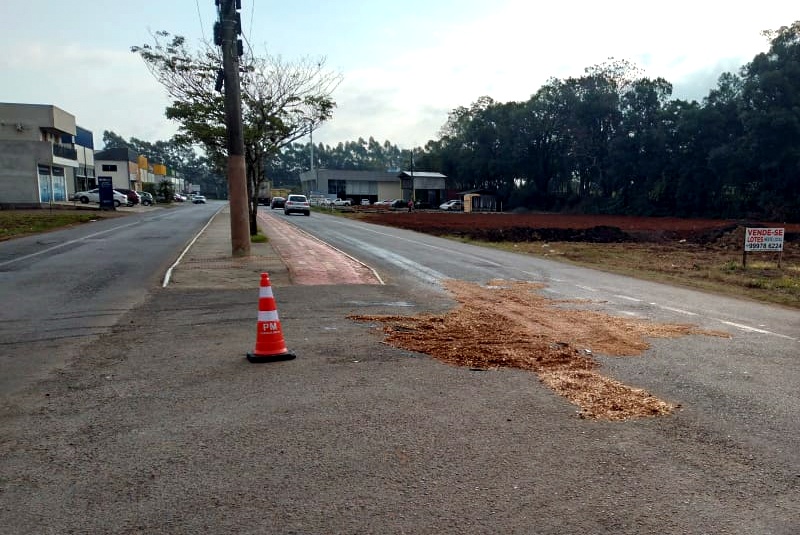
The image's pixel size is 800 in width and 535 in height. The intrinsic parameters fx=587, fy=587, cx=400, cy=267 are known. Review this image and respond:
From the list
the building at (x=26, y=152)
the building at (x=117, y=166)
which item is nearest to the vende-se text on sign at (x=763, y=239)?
the building at (x=26, y=152)

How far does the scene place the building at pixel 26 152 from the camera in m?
47.7

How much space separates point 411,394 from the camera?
528cm

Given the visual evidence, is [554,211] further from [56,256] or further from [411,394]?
[411,394]

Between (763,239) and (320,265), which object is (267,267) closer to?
(320,265)

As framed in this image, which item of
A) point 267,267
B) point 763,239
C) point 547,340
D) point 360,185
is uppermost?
point 360,185

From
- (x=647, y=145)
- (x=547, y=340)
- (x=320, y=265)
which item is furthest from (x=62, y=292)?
(x=647, y=145)

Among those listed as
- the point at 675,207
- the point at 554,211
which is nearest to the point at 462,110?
the point at 554,211

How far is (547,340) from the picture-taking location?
24.0ft

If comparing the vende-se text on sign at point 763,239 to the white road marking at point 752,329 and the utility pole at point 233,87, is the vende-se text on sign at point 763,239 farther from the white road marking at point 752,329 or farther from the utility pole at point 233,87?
the utility pole at point 233,87

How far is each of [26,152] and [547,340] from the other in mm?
53106

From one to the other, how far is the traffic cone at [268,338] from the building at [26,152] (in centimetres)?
5063

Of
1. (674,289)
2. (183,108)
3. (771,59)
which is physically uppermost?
(771,59)

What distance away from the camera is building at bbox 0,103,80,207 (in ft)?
156

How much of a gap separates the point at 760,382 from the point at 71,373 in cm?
680
